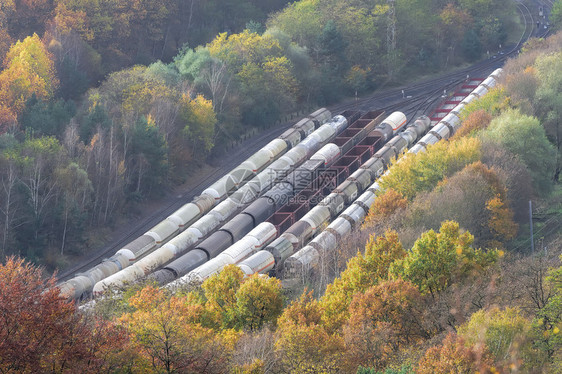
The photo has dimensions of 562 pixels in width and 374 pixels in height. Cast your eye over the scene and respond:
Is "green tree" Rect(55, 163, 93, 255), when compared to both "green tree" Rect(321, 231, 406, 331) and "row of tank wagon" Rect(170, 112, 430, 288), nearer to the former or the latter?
"row of tank wagon" Rect(170, 112, 430, 288)

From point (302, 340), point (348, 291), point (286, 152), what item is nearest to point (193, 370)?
point (302, 340)

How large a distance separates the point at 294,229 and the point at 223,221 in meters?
8.24

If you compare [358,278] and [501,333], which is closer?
[501,333]

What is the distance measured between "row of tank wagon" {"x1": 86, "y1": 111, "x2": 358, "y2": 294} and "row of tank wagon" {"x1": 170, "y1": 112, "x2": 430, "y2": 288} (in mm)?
2130

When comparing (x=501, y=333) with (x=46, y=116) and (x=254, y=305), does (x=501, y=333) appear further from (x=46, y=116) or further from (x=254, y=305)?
(x=46, y=116)

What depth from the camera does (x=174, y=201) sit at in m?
79.1

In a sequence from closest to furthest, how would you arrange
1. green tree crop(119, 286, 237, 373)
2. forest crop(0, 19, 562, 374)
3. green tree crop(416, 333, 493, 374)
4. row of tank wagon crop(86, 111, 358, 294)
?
green tree crop(416, 333, 493, 374)
forest crop(0, 19, 562, 374)
green tree crop(119, 286, 237, 373)
row of tank wagon crop(86, 111, 358, 294)

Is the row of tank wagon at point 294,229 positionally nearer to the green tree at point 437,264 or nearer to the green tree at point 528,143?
the green tree at point 528,143

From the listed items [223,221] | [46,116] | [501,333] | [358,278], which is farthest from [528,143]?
[46,116]

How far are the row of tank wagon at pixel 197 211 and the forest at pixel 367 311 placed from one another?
11.1 m

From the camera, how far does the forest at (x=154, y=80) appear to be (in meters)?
69.1

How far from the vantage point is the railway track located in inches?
2804

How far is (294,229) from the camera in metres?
66.8

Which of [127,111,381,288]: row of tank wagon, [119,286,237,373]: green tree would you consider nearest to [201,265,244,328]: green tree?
[119,286,237,373]: green tree
